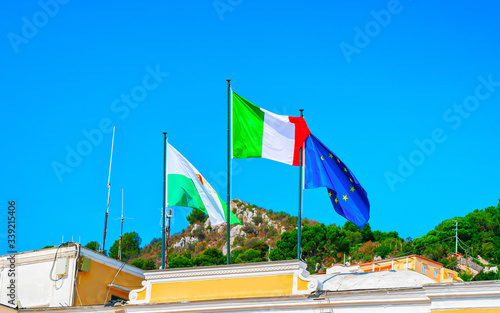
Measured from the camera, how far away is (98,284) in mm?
24578

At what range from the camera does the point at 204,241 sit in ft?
452

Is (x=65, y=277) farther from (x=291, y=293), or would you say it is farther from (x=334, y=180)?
(x=334, y=180)

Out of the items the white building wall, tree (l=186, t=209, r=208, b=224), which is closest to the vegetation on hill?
tree (l=186, t=209, r=208, b=224)

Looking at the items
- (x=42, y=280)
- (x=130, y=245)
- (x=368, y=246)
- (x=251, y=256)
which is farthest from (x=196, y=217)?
(x=42, y=280)

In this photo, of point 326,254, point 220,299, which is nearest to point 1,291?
point 220,299

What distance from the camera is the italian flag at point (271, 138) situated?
73.2 ft

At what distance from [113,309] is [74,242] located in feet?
11.9

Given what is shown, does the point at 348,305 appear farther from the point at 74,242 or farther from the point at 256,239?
the point at 256,239

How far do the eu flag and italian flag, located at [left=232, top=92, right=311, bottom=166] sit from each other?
0.47 meters

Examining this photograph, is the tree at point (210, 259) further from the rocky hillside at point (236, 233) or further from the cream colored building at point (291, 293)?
the cream colored building at point (291, 293)

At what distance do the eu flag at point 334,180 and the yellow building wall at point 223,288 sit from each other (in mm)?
3398

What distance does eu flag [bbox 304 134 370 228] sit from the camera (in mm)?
21781

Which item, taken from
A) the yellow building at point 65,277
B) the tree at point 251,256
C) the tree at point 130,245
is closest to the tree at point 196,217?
the tree at point 130,245

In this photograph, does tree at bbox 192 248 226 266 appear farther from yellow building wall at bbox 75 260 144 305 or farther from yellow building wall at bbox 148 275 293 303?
yellow building wall at bbox 148 275 293 303
